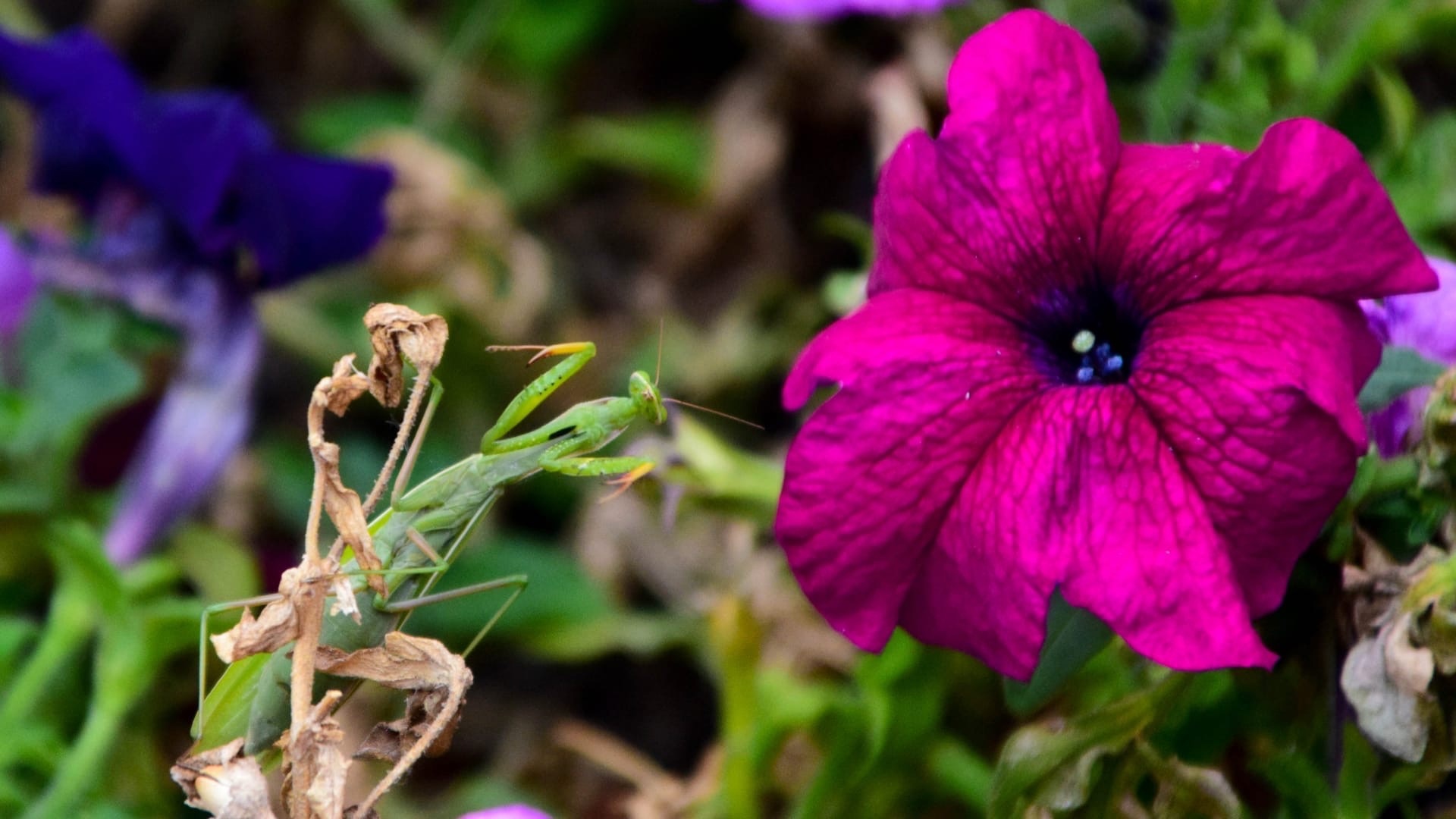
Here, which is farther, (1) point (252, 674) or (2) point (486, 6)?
(2) point (486, 6)

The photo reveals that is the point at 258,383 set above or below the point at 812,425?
below

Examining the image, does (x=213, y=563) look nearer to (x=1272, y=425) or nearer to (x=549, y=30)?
(x=549, y=30)

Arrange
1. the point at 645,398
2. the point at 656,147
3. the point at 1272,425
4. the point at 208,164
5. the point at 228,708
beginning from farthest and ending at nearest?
the point at 656,147
the point at 208,164
the point at 645,398
the point at 228,708
the point at 1272,425

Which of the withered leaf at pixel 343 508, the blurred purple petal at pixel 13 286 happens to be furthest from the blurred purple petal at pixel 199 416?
the withered leaf at pixel 343 508

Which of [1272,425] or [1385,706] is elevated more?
[1272,425]

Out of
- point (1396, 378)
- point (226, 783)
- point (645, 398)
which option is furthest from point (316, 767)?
point (1396, 378)

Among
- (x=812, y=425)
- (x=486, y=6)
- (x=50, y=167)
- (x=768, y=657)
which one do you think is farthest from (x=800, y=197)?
(x=812, y=425)

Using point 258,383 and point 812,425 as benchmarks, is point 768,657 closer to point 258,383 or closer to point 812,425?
point 812,425
